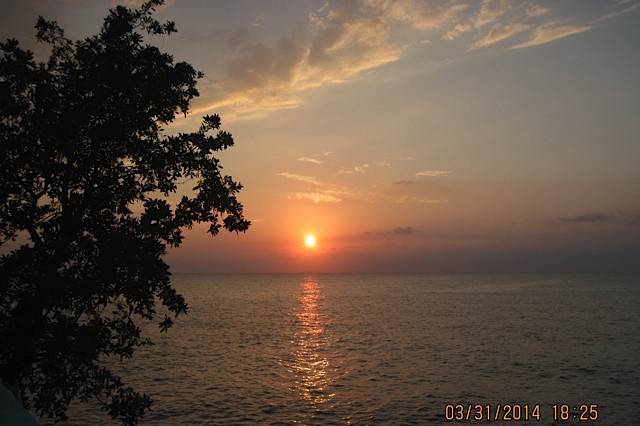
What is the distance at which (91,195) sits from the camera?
46.1 ft

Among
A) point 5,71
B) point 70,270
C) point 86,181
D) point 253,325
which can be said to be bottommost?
point 253,325

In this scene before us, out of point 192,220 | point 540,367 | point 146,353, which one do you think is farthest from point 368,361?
point 192,220

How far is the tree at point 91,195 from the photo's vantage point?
12906 mm

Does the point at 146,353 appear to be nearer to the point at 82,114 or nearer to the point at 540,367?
the point at 540,367

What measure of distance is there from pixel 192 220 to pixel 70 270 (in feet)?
12.3

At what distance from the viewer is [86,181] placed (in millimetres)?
14195

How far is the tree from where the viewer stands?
12.9 m
